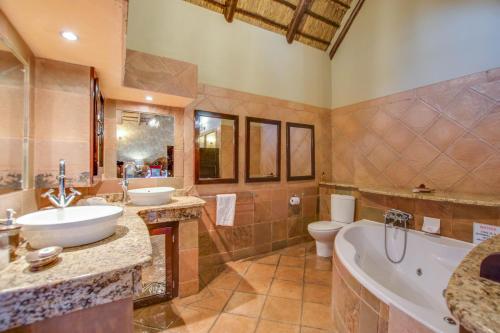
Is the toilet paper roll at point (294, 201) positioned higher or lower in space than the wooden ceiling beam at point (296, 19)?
lower

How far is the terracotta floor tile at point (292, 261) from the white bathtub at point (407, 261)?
0.74m

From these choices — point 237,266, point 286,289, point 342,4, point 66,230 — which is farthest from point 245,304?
point 342,4

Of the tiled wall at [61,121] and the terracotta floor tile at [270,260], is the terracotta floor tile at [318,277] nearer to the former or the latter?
the terracotta floor tile at [270,260]

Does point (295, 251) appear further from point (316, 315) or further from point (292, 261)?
point (316, 315)

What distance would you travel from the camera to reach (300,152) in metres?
3.29

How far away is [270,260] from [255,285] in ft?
1.91

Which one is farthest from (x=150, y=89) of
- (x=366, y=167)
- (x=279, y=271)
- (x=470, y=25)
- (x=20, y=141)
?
(x=470, y=25)

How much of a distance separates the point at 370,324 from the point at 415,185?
188 centimetres

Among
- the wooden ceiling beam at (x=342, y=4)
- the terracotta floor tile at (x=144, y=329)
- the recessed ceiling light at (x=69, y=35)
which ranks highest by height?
the wooden ceiling beam at (x=342, y=4)

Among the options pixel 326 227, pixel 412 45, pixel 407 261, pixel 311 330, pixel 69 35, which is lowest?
pixel 311 330

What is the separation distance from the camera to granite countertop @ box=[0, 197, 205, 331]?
2.00ft

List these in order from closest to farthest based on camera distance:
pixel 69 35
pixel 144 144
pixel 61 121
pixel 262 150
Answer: pixel 69 35 < pixel 61 121 < pixel 144 144 < pixel 262 150

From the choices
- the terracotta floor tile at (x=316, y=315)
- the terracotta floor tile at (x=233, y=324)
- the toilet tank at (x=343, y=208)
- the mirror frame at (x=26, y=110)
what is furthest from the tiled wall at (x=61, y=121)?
the toilet tank at (x=343, y=208)

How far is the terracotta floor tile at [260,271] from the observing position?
Answer: 2.36 metres
